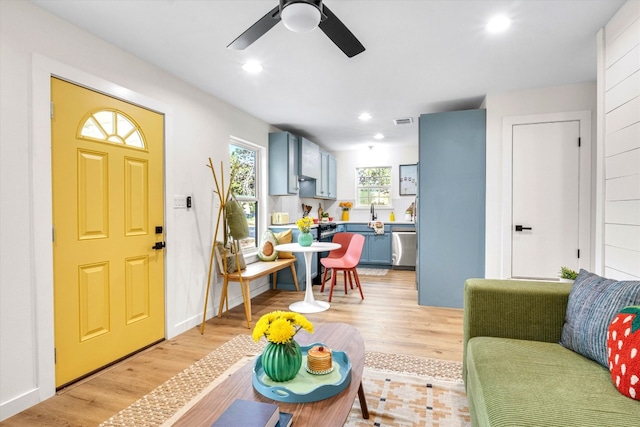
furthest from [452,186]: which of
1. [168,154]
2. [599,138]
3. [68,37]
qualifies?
[68,37]

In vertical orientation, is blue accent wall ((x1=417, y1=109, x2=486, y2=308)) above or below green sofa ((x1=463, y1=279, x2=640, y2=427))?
above

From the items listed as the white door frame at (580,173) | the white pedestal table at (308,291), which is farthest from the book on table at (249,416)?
the white door frame at (580,173)

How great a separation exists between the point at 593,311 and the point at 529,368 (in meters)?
0.41

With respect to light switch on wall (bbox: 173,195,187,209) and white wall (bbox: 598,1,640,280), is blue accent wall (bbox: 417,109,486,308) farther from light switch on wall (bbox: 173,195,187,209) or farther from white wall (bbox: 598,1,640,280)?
light switch on wall (bbox: 173,195,187,209)

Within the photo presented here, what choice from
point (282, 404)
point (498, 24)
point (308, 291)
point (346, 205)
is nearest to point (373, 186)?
point (346, 205)

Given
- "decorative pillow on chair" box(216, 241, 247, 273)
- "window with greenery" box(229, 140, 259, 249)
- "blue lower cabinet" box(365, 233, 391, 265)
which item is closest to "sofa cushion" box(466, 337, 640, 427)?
"decorative pillow on chair" box(216, 241, 247, 273)

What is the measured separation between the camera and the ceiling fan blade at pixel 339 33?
5.63ft

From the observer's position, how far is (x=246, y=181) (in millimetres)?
4418

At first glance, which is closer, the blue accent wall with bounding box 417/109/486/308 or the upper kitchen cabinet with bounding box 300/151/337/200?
the blue accent wall with bounding box 417/109/486/308

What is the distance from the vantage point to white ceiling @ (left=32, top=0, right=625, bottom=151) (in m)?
2.04

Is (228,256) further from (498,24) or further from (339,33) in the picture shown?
(498,24)

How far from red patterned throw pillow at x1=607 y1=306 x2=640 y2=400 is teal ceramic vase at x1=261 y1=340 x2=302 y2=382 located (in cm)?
118

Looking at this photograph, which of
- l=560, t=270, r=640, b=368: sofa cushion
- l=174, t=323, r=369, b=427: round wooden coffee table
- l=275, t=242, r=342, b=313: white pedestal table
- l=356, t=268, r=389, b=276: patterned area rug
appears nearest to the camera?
l=174, t=323, r=369, b=427: round wooden coffee table

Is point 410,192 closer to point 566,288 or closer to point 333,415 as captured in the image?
point 566,288
